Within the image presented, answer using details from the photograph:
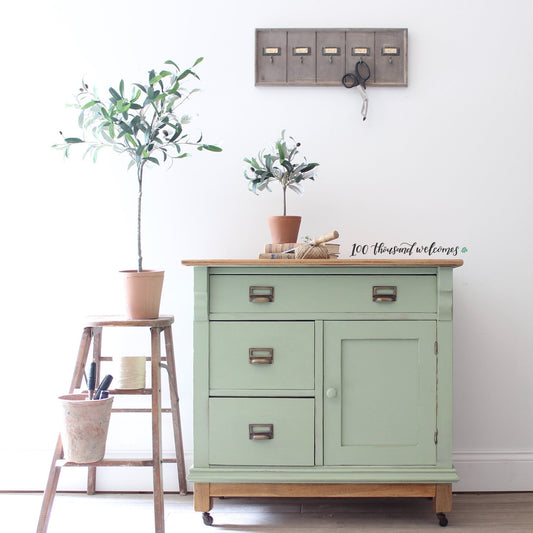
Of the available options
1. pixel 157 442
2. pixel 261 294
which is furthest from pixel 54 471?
pixel 261 294

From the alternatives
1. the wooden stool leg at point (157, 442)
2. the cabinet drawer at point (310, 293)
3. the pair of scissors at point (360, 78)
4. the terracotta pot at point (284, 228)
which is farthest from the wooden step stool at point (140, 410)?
the pair of scissors at point (360, 78)

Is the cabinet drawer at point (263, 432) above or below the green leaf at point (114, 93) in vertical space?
below

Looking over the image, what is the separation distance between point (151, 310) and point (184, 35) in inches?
47.0

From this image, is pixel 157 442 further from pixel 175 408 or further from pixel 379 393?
pixel 379 393

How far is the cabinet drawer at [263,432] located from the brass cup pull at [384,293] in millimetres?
445

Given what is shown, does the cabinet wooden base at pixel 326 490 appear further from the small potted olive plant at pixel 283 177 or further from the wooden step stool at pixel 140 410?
the small potted olive plant at pixel 283 177

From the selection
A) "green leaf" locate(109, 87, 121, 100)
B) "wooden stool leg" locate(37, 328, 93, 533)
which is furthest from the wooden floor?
"green leaf" locate(109, 87, 121, 100)

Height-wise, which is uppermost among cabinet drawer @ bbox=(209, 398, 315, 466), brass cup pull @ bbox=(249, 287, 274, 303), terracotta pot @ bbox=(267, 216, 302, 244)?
terracotta pot @ bbox=(267, 216, 302, 244)

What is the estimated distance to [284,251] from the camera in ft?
6.84

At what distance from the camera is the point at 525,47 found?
2369 mm

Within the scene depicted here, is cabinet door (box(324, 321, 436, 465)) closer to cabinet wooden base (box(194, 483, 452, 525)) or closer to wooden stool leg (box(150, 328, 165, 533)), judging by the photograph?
cabinet wooden base (box(194, 483, 452, 525))

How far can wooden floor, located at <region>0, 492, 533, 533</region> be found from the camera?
1987 millimetres

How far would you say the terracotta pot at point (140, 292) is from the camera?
1.96 meters

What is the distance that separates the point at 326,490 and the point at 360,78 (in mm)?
1621
